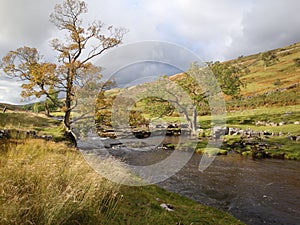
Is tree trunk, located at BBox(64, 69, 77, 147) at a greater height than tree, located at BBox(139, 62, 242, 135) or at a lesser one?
lesser

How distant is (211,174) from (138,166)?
5.46 meters

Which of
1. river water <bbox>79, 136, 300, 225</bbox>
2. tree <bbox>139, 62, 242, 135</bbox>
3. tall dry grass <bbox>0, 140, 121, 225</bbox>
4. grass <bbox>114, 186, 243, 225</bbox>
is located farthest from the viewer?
tree <bbox>139, 62, 242, 135</bbox>

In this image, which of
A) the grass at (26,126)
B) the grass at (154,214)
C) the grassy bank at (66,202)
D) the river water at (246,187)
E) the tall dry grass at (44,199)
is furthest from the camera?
the grass at (26,126)

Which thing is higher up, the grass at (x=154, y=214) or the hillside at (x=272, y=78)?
the hillside at (x=272, y=78)

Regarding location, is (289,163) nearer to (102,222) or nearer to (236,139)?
(236,139)

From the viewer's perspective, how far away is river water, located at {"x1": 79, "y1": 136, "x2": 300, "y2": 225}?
9.31 metres

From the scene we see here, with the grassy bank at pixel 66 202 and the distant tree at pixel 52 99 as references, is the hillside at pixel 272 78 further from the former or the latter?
the grassy bank at pixel 66 202

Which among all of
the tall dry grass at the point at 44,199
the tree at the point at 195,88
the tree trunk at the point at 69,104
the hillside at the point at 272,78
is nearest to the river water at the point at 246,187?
the tree trunk at the point at 69,104

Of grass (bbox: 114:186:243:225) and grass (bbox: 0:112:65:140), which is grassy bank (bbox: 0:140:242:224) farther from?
grass (bbox: 0:112:65:140)

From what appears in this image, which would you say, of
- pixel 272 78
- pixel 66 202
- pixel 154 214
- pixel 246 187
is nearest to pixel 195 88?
pixel 246 187

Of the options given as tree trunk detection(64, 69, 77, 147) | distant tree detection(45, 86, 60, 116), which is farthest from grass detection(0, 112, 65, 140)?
distant tree detection(45, 86, 60, 116)

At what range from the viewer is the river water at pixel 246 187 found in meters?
9.31

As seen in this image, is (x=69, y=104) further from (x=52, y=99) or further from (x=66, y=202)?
(x=66, y=202)

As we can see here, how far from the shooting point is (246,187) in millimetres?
12555
